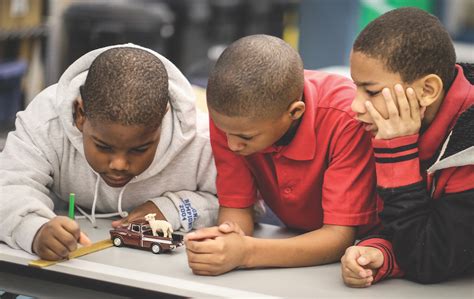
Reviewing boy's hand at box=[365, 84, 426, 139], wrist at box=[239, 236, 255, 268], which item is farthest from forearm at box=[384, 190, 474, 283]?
wrist at box=[239, 236, 255, 268]

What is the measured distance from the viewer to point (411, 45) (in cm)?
132

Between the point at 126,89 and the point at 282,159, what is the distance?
334 mm

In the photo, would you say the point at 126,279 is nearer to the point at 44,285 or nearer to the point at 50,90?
the point at 44,285

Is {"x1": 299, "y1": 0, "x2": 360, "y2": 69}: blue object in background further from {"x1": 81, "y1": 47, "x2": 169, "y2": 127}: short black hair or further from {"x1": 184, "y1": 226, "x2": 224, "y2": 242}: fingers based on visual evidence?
{"x1": 184, "y1": 226, "x2": 224, "y2": 242}: fingers

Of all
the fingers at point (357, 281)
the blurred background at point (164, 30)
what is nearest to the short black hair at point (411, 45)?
the fingers at point (357, 281)

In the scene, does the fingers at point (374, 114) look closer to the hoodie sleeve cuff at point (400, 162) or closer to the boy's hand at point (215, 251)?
the hoodie sleeve cuff at point (400, 162)

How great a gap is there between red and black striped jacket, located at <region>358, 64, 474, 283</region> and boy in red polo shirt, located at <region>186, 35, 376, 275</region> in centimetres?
12

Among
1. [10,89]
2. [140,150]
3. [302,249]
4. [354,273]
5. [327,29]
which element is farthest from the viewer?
[327,29]

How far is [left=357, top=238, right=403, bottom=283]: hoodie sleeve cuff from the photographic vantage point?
1.33m

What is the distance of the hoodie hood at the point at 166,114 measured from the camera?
5.28 feet

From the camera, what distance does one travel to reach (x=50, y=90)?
1733 mm

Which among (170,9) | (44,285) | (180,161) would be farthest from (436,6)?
(44,285)

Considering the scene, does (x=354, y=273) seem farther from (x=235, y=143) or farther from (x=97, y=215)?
(x=97, y=215)

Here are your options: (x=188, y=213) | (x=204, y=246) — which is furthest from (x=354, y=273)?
(x=188, y=213)
